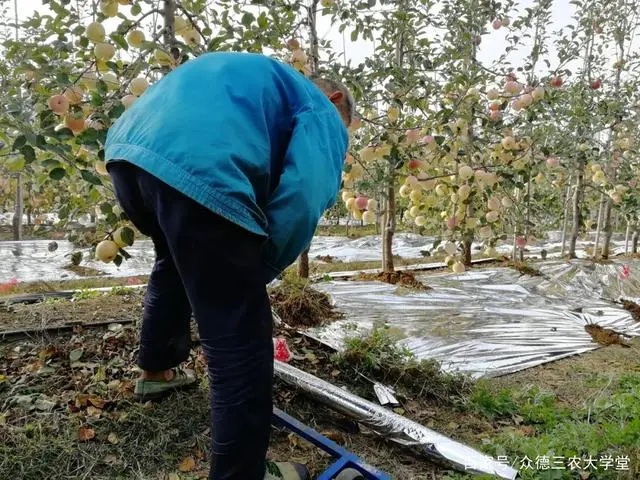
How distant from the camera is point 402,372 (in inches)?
85.7

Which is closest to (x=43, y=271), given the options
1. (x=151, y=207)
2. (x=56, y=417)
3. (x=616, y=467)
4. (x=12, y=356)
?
(x=12, y=356)

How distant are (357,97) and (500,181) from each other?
1.09m

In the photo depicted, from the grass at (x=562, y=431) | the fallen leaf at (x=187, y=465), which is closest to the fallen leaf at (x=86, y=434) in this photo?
the fallen leaf at (x=187, y=465)

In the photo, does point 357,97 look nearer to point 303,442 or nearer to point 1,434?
point 303,442

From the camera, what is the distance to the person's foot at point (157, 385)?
165 centimetres

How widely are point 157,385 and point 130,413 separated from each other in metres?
0.12

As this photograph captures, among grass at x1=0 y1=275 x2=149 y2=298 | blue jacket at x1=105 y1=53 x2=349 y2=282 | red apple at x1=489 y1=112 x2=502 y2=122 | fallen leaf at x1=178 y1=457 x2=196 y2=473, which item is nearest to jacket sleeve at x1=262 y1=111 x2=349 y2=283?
blue jacket at x1=105 y1=53 x2=349 y2=282

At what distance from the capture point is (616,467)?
142 cm

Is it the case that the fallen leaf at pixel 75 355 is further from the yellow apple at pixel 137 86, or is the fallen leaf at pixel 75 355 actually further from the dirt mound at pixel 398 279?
the dirt mound at pixel 398 279

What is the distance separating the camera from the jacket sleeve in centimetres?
108

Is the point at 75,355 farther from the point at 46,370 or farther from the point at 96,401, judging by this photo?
the point at 96,401

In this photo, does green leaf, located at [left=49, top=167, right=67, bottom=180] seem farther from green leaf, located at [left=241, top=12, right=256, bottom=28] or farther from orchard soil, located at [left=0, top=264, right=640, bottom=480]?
green leaf, located at [left=241, top=12, right=256, bottom=28]

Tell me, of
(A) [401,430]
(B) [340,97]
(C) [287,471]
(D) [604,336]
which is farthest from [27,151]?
(D) [604,336]

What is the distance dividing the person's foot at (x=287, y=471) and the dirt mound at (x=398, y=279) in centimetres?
299
